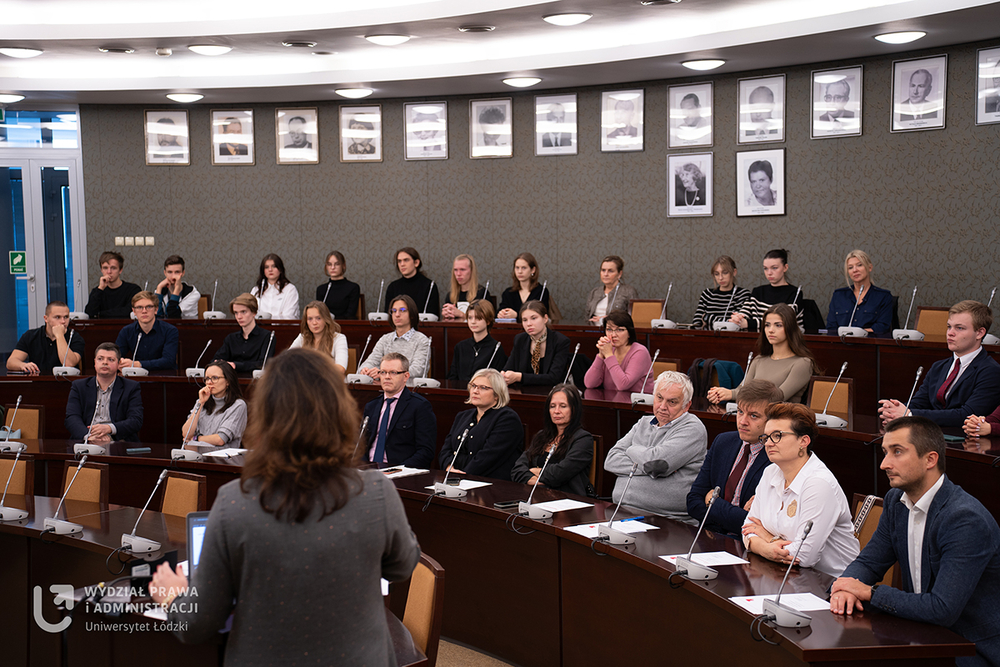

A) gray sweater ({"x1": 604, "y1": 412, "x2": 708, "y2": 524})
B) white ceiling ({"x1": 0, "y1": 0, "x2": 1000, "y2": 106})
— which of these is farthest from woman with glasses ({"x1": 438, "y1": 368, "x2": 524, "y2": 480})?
white ceiling ({"x1": 0, "y1": 0, "x2": 1000, "y2": 106})

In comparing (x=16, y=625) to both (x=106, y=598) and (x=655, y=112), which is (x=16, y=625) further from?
(x=655, y=112)

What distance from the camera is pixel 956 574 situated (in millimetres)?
2387

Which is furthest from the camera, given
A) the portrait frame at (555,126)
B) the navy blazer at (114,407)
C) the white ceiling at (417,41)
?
the portrait frame at (555,126)

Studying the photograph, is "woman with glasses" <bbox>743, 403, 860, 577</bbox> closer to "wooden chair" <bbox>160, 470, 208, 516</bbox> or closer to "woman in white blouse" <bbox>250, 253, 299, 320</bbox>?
"wooden chair" <bbox>160, 470, 208, 516</bbox>

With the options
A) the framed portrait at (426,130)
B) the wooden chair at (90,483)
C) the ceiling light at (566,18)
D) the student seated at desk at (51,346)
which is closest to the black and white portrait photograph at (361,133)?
the framed portrait at (426,130)

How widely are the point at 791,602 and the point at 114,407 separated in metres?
4.55

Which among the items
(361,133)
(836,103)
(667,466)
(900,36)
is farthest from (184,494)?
(361,133)

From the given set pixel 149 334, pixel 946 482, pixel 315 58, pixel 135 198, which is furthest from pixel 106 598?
pixel 135 198

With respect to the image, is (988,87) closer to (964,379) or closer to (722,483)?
(964,379)

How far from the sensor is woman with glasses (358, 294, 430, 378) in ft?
21.1

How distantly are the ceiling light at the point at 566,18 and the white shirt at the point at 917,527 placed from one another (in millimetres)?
4599

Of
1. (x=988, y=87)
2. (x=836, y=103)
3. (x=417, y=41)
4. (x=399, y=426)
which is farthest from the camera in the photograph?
(x=417, y=41)

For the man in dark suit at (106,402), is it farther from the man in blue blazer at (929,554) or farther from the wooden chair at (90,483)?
the man in blue blazer at (929,554)

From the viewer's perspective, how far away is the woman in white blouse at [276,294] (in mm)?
8148
